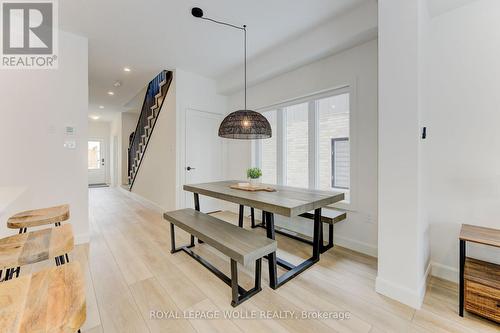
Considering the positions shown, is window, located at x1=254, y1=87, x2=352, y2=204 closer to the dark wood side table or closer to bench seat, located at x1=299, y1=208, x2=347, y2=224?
bench seat, located at x1=299, y1=208, x2=347, y2=224

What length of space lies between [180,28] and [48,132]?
7.03 feet

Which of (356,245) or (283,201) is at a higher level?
(283,201)

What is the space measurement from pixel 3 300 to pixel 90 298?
1.29 m

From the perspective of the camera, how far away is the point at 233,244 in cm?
181

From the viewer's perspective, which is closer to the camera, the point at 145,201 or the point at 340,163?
the point at 340,163

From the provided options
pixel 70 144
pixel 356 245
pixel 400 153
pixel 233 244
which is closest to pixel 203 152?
pixel 70 144

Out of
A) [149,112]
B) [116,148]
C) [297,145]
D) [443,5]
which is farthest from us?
[116,148]

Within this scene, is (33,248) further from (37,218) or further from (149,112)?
(149,112)

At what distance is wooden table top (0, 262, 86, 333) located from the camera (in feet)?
2.19

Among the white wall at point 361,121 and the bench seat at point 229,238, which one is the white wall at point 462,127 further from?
the bench seat at point 229,238

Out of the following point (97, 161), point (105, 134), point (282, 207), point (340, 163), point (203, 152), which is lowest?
point (282, 207)

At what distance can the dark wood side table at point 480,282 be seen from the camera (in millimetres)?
1497

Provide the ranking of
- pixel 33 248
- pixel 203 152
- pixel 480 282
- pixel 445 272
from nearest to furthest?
pixel 33 248, pixel 480 282, pixel 445 272, pixel 203 152

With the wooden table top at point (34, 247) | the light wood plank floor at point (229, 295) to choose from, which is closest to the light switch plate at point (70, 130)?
the light wood plank floor at point (229, 295)
